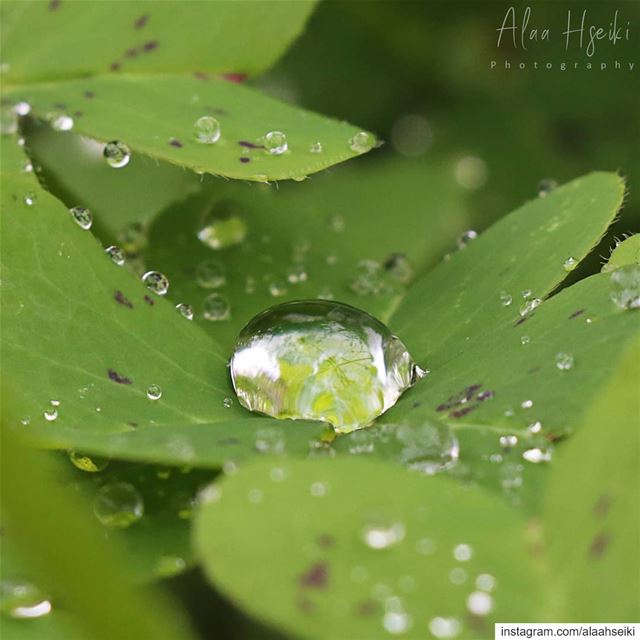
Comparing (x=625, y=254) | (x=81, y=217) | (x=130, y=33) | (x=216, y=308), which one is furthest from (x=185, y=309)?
(x=625, y=254)

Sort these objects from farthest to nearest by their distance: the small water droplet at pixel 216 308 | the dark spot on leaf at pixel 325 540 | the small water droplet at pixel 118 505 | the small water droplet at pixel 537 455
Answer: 1. the small water droplet at pixel 216 308
2. the small water droplet at pixel 118 505
3. the small water droplet at pixel 537 455
4. the dark spot on leaf at pixel 325 540

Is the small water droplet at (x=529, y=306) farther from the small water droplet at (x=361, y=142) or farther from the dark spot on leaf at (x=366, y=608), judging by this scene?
the dark spot on leaf at (x=366, y=608)

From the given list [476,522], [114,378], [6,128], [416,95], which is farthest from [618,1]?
[476,522]

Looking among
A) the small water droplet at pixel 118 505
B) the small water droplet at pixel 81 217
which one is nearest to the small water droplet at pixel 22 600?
the small water droplet at pixel 118 505

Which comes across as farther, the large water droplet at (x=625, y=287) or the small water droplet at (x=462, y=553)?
the large water droplet at (x=625, y=287)

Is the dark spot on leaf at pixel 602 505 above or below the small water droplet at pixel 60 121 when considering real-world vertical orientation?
below

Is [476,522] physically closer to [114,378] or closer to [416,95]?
[114,378]

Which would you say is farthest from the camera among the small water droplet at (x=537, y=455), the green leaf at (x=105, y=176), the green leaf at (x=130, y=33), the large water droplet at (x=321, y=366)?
the green leaf at (x=105, y=176)
